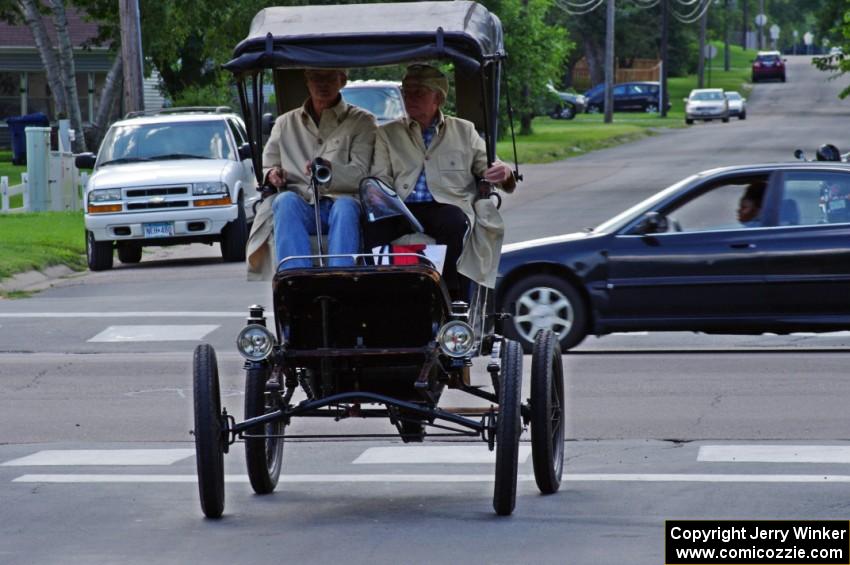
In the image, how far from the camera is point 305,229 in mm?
8438

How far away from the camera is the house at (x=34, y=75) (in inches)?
2191

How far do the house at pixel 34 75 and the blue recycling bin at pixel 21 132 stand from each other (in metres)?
6.10

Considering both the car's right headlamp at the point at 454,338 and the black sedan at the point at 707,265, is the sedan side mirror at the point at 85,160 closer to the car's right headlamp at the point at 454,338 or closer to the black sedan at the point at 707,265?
the black sedan at the point at 707,265

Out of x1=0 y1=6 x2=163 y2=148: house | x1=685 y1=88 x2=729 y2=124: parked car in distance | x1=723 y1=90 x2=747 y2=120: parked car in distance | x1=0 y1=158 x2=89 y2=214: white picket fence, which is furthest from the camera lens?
x1=723 y1=90 x2=747 y2=120: parked car in distance

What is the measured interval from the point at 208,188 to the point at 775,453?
14692 mm

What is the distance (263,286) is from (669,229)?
7.15m

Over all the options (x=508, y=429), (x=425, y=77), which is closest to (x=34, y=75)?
(x=425, y=77)

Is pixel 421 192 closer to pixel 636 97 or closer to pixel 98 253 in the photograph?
pixel 98 253

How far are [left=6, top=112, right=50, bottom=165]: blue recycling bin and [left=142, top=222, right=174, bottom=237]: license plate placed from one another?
24519 mm

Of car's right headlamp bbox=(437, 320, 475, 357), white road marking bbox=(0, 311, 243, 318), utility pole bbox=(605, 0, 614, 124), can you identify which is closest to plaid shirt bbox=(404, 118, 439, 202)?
car's right headlamp bbox=(437, 320, 475, 357)

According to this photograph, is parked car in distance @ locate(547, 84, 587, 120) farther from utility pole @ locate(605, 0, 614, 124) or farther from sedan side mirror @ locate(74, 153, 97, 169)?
sedan side mirror @ locate(74, 153, 97, 169)

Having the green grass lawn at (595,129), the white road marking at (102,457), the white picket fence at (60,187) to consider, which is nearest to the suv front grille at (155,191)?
the white picket fence at (60,187)

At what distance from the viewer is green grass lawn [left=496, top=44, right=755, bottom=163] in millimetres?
52300

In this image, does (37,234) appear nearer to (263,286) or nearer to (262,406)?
(263,286)
